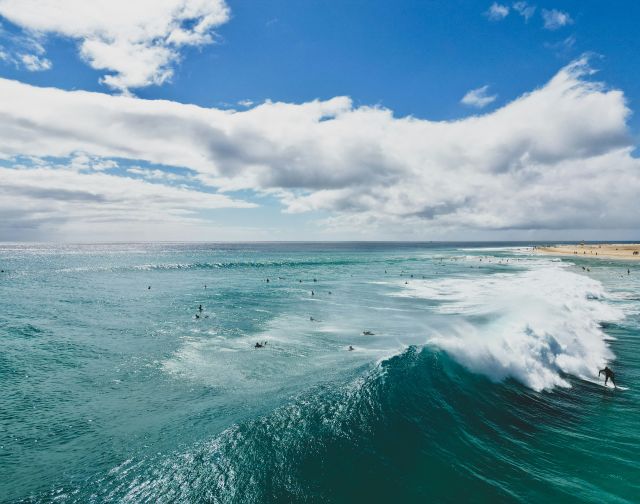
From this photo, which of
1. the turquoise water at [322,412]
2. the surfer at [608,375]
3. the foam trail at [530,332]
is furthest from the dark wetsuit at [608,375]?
the foam trail at [530,332]

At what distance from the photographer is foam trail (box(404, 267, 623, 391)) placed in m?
20.3

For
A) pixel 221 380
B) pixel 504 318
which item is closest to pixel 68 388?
pixel 221 380

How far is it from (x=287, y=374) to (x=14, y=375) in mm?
17213

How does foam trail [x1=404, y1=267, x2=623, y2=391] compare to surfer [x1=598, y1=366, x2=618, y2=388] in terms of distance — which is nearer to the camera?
surfer [x1=598, y1=366, x2=618, y2=388]

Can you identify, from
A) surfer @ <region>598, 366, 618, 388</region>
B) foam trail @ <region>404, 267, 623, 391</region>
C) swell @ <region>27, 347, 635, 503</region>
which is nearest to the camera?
swell @ <region>27, 347, 635, 503</region>

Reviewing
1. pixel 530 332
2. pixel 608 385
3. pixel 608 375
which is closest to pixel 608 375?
pixel 608 375

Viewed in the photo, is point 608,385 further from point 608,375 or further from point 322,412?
point 322,412

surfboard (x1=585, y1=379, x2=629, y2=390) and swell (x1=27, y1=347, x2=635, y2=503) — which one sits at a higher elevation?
swell (x1=27, y1=347, x2=635, y2=503)

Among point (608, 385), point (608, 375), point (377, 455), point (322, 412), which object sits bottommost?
point (608, 385)

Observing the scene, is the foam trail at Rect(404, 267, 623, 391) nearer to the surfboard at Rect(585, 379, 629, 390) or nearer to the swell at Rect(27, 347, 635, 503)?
the surfboard at Rect(585, 379, 629, 390)

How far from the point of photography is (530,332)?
24.0 meters

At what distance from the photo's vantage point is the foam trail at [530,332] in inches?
798

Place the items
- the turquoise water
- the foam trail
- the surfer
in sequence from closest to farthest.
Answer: the turquoise water
the surfer
the foam trail

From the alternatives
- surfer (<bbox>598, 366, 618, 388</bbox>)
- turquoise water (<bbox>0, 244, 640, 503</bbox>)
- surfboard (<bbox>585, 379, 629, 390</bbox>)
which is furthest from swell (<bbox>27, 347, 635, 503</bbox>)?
surfboard (<bbox>585, 379, 629, 390</bbox>)
